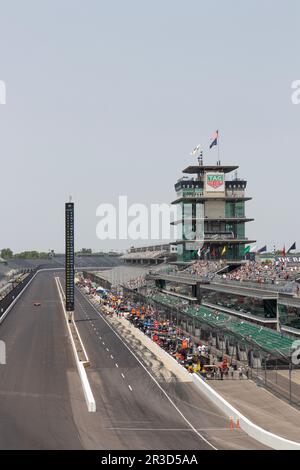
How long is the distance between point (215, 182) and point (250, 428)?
262 feet

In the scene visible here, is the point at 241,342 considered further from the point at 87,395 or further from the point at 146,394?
the point at 87,395

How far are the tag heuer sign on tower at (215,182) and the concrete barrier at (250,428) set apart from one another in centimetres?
7000

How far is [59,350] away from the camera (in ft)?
196

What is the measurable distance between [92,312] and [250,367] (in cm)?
5492

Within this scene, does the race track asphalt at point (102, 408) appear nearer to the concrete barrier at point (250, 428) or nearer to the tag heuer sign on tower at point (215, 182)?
the concrete barrier at point (250, 428)

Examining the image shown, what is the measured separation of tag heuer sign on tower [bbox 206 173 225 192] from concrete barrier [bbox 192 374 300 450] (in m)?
70.0

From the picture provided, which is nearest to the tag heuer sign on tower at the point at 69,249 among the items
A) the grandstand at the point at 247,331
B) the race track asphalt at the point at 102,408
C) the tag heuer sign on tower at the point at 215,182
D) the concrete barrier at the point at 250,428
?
the grandstand at the point at 247,331

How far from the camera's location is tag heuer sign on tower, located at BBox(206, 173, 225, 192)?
108 meters

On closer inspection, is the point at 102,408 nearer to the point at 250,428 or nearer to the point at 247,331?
the point at 250,428

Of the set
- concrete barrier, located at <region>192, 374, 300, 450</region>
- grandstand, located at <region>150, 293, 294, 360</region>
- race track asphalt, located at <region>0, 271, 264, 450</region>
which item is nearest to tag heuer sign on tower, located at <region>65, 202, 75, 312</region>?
Answer: grandstand, located at <region>150, 293, 294, 360</region>

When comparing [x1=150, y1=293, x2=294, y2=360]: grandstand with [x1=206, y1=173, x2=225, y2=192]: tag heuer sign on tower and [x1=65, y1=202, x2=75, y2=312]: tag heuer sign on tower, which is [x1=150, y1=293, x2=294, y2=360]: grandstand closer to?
[x1=65, y1=202, x2=75, y2=312]: tag heuer sign on tower

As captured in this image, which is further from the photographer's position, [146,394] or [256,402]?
[146,394]

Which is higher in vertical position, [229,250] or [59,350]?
[229,250]

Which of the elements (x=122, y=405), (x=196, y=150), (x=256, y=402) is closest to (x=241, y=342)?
(x=256, y=402)
